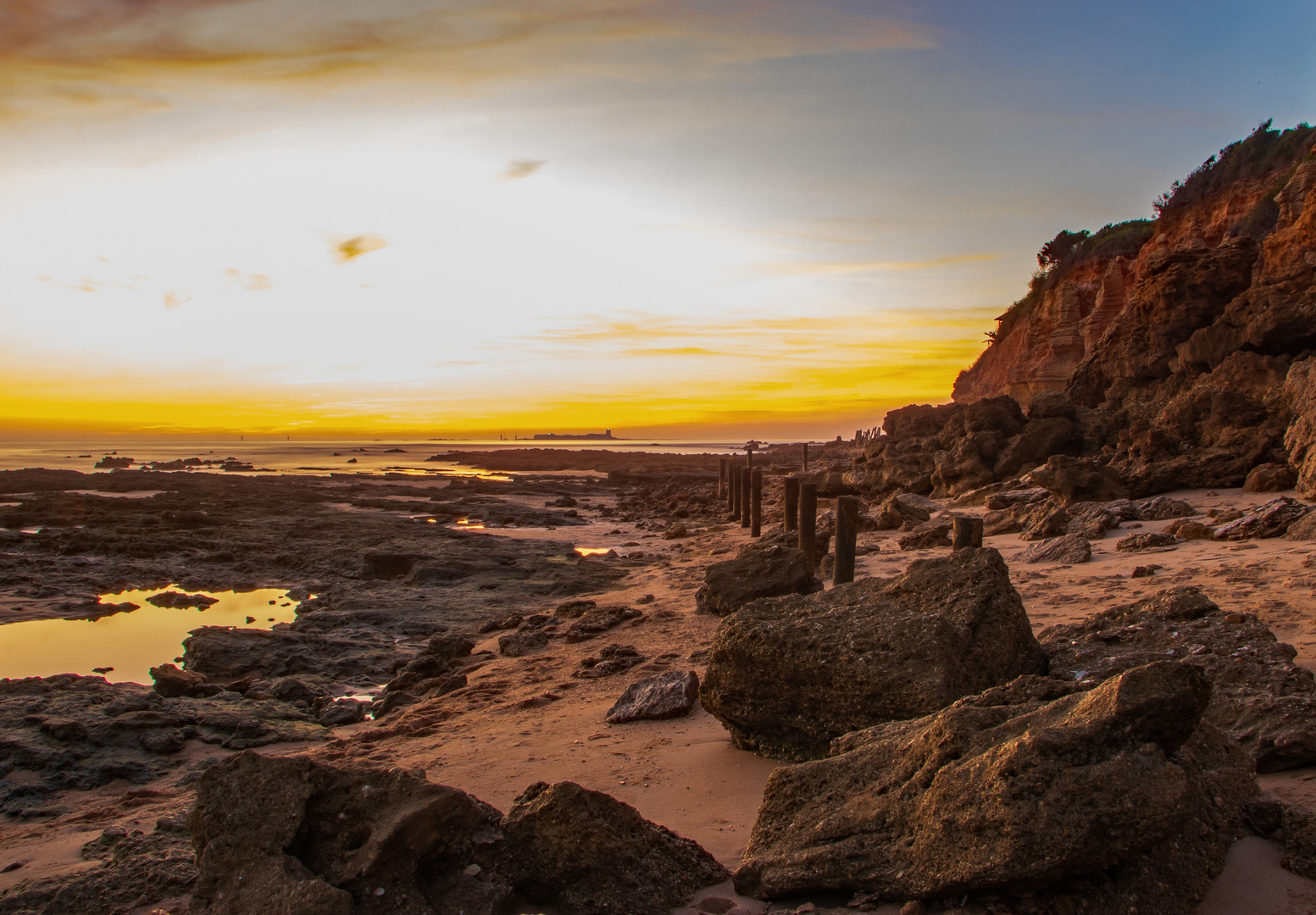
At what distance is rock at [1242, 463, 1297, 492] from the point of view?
1370 cm

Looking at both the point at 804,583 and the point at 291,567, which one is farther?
the point at 291,567

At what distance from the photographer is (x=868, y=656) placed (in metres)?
4.99

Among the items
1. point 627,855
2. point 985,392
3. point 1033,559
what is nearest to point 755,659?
point 627,855

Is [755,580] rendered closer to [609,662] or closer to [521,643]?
[609,662]

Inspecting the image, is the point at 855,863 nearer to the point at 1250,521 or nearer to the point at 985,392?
the point at 1250,521

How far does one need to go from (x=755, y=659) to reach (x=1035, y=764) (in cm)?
250

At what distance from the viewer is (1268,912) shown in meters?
3.01

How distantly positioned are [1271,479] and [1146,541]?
5087 mm

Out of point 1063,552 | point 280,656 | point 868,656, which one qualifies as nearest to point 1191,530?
point 1063,552

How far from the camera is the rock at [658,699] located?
260 inches

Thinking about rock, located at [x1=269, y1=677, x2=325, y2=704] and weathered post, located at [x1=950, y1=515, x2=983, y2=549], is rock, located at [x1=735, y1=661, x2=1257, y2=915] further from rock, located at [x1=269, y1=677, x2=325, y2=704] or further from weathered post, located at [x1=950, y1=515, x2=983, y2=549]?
rock, located at [x1=269, y1=677, x2=325, y2=704]

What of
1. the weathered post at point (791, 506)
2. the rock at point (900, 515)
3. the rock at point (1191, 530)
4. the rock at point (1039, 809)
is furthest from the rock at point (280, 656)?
the rock at point (1191, 530)

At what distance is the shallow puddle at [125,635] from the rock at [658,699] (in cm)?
683

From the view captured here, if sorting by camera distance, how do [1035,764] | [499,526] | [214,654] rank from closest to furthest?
[1035,764] → [214,654] → [499,526]
